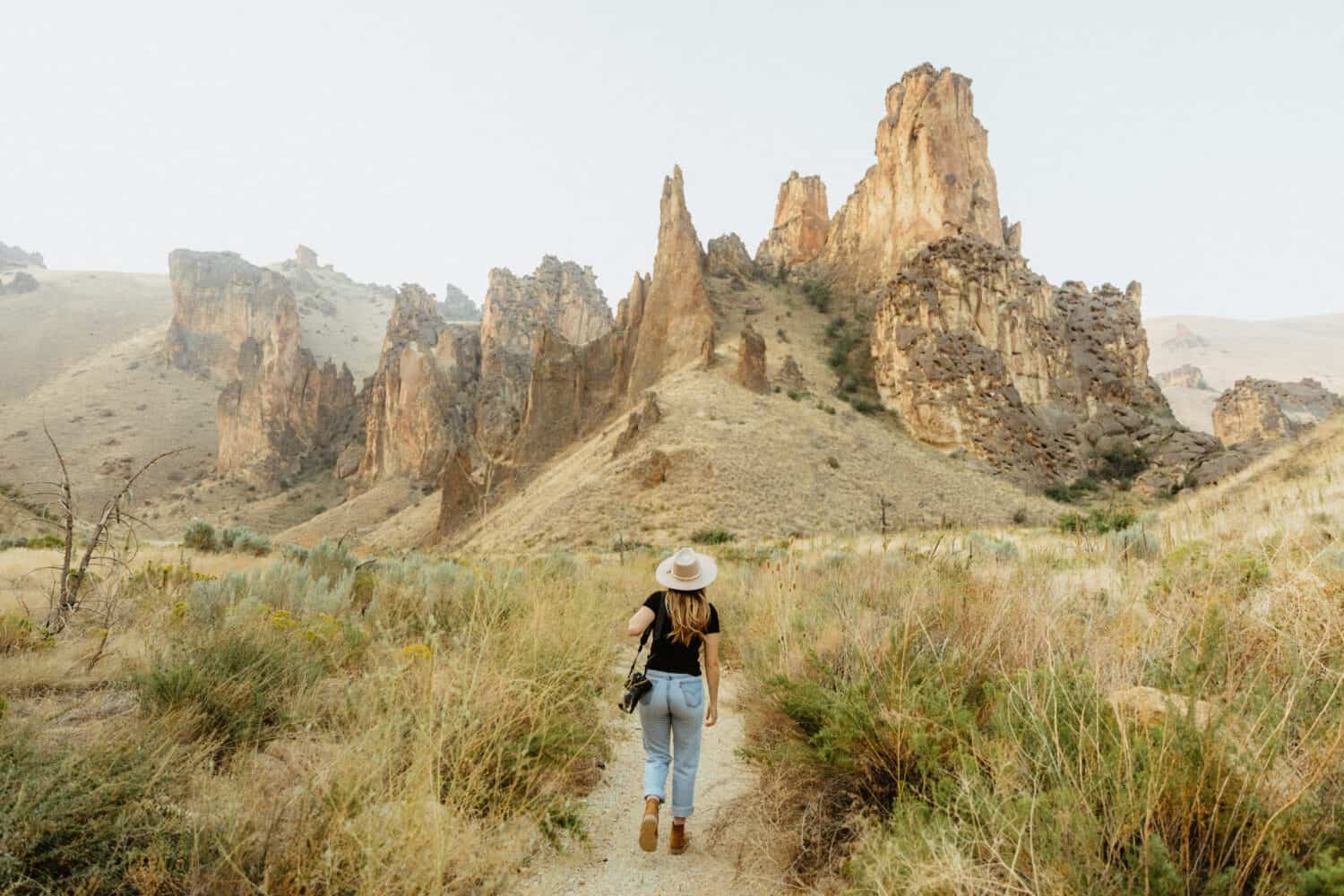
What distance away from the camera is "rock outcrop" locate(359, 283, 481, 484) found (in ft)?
196

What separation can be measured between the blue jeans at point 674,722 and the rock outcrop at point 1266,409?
5604 cm

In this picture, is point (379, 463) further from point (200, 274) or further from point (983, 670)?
point (983, 670)

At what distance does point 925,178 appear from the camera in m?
49.3

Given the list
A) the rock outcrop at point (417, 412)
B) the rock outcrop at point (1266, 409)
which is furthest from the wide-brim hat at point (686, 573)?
the rock outcrop at point (1266, 409)

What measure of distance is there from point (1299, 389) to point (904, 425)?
38.4 m

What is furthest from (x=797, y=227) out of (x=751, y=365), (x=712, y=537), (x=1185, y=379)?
(x=1185, y=379)

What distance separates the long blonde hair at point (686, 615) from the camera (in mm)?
3912

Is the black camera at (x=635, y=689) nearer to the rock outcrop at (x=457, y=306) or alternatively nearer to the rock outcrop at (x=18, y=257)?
the rock outcrop at (x=457, y=306)

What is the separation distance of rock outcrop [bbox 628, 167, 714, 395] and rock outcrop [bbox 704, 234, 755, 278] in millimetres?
10866

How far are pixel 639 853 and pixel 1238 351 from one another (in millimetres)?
159501

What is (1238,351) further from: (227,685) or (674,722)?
(227,685)

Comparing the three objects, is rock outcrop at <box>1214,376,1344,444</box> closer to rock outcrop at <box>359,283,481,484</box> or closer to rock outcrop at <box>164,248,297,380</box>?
rock outcrop at <box>359,283,481,484</box>

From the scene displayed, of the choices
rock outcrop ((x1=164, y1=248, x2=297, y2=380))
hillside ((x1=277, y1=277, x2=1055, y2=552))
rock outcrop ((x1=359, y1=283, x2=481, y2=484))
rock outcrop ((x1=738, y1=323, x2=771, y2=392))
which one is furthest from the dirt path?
rock outcrop ((x1=164, y1=248, x2=297, y2=380))

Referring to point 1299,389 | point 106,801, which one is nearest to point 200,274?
point 106,801
